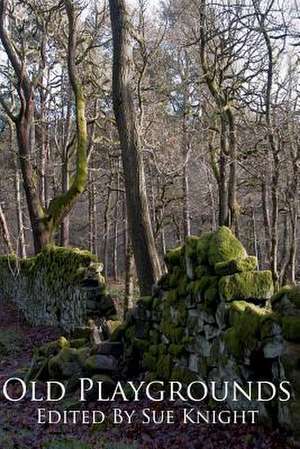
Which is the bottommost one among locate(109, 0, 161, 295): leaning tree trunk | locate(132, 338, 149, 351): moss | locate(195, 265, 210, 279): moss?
locate(132, 338, 149, 351): moss

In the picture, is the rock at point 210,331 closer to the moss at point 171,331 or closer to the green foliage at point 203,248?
the moss at point 171,331

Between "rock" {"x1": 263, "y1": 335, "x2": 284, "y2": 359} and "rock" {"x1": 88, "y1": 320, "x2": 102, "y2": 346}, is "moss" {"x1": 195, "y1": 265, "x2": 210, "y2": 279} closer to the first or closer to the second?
"rock" {"x1": 263, "y1": 335, "x2": 284, "y2": 359}

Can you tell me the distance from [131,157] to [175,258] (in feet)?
8.14

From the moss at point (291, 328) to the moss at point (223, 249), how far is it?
5.27 ft

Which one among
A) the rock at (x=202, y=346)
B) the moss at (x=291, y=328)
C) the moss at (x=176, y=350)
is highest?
the moss at (x=291, y=328)

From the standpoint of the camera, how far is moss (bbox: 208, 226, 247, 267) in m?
6.19

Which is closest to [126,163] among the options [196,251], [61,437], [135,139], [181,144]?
[135,139]

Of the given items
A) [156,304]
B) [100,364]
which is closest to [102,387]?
[100,364]

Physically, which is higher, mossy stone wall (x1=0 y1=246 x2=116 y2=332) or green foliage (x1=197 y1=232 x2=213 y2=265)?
green foliage (x1=197 y1=232 x2=213 y2=265)

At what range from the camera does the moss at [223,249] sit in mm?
6188

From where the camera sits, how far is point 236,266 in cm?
588

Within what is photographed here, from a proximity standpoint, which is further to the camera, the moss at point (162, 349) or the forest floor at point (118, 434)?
the moss at point (162, 349)

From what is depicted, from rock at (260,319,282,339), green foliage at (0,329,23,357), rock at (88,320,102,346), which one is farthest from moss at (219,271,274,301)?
green foliage at (0,329,23,357)

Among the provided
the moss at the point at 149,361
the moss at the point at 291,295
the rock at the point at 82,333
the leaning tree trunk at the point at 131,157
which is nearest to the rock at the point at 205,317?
the moss at the point at 291,295
